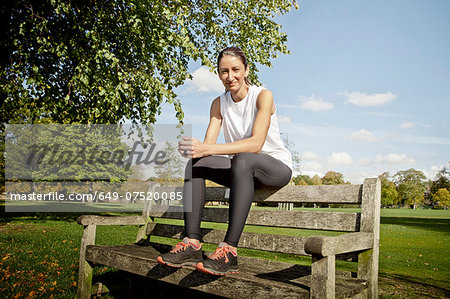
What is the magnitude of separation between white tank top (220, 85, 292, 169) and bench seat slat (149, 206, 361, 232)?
0.43m

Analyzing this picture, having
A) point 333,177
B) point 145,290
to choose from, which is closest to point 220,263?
point 145,290

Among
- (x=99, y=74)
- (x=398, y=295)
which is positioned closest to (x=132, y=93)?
(x=99, y=74)

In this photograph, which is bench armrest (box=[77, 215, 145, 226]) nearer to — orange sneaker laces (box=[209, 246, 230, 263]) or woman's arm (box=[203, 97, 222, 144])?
woman's arm (box=[203, 97, 222, 144])

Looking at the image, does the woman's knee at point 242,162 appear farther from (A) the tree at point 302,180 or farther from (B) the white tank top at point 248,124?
(A) the tree at point 302,180

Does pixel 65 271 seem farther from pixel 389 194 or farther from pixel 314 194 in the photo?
pixel 389 194

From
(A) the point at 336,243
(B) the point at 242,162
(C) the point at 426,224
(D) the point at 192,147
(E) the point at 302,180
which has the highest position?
(E) the point at 302,180

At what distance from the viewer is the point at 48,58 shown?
10109 mm

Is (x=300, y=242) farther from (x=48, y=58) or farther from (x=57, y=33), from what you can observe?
(x=48, y=58)

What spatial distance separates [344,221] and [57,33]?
8.86 metres

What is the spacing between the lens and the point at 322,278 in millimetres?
1976

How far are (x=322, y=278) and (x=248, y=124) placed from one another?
1.51 meters

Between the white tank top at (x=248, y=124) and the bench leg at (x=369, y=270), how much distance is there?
0.87 meters

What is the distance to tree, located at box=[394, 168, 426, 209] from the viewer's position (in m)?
101

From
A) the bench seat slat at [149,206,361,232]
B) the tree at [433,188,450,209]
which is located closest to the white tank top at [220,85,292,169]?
the bench seat slat at [149,206,361,232]
